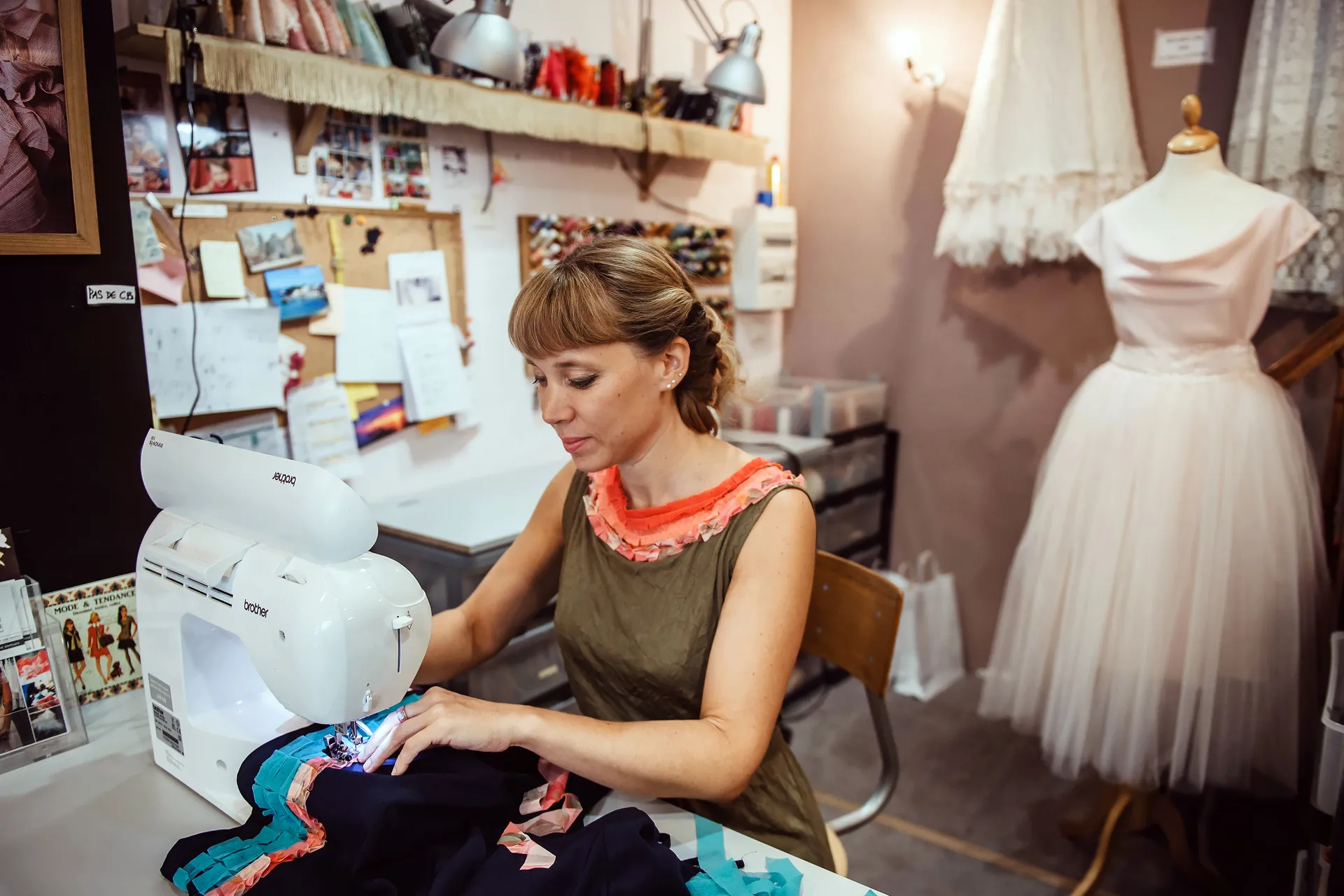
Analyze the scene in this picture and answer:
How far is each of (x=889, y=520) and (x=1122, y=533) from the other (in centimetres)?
134

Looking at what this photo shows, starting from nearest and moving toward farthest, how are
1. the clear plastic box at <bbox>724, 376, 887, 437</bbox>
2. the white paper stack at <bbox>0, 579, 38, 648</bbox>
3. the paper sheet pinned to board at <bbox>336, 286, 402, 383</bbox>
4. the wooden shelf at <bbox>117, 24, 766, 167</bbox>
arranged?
the white paper stack at <bbox>0, 579, 38, 648</bbox> → the wooden shelf at <bbox>117, 24, 766, 167</bbox> → the paper sheet pinned to board at <bbox>336, 286, 402, 383</bbox> → the clear plastic box at <bbox>724, 376, 887, 437</bbox>

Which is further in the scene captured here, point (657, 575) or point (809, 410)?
point (809, 410)

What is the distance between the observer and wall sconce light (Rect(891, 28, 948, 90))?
2980 mm

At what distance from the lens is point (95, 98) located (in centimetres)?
123

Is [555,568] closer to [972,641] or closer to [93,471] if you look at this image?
[93,471]

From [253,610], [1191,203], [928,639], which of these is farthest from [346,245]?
[928,639]

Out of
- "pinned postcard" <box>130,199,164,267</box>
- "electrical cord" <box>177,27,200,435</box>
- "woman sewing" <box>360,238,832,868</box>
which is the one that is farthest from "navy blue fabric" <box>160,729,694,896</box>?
"pinned postcard" <box>130,199,164,267</box>

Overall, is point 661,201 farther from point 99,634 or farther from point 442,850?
point 442,850

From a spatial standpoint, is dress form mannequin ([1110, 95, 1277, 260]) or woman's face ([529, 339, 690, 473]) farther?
dress form mannequin ([1110, 95, 1277, 260])

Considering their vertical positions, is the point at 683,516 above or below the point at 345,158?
below

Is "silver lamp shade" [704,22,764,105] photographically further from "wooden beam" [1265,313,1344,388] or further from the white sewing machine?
the white sewing machine

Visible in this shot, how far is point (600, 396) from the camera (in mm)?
1179

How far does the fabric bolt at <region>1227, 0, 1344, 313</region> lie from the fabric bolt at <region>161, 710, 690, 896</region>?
86.6 inches

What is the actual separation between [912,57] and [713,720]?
2691mm
